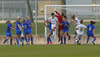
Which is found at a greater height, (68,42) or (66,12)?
(66,12)

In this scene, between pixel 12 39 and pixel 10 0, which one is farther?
pixel 10 0

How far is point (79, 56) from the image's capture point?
46.4ft

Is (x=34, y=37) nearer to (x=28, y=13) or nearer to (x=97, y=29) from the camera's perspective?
(x=97, y=29)

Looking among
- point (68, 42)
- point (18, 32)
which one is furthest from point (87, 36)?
point (18, 32)

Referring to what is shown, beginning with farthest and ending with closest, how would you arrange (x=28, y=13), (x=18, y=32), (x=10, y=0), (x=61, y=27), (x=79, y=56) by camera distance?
(x=10, y=0) → (x=28, y=13) → (x=61, y=27) → (x=18, y=32) → (x=79, y=56)

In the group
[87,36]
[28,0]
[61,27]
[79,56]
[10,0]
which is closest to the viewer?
[79,56]

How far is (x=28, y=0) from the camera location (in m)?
35.8

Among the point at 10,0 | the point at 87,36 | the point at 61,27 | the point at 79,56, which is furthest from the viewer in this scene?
the point at 10,0

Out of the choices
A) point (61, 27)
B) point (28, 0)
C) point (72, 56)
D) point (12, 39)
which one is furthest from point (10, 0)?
point (72, 56)

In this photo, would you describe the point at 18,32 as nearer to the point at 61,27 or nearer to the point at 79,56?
the point at 61,27

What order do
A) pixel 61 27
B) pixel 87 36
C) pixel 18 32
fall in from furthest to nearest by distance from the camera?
pixel 87 36 < pixel 61 27 < pixel 18 32

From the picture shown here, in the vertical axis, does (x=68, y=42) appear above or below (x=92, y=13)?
below

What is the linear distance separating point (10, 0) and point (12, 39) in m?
17.9

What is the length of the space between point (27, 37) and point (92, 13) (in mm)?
4104
